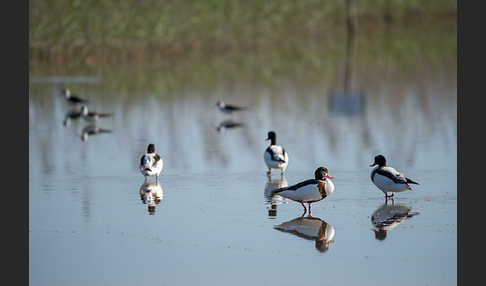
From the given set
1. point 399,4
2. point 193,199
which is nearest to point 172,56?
point 399,4

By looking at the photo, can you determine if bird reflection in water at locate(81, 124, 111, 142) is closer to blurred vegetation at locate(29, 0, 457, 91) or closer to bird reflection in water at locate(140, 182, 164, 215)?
bird reflection in water at locate(140, 182, 164, 215)

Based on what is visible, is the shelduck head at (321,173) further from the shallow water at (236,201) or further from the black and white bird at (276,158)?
the black and white bird at (276,158)

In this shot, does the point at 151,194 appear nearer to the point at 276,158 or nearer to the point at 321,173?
the point at 276,158

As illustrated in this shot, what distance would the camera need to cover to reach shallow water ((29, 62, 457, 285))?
9.23 metres

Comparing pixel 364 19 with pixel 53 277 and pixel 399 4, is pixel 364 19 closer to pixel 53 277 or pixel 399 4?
pixel 399 4

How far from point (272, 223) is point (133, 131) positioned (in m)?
9.59

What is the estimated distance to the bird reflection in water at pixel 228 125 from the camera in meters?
20.7

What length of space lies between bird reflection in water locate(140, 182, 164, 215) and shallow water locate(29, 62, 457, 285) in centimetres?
4

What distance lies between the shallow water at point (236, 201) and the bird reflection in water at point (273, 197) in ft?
0.15

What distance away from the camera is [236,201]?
12445 mm

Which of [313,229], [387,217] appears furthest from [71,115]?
[313,229]

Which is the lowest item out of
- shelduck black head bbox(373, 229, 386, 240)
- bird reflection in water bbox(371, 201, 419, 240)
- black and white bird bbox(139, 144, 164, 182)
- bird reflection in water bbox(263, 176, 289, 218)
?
shelduck black head bbox(373, 229, 386, 240)

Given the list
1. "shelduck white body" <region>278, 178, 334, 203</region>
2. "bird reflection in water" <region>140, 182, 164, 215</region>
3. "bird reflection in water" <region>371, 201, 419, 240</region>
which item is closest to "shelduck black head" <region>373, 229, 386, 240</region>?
"bird reflection in water" <region>371, 201, 419, 240</region>

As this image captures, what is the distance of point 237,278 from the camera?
886 cm
